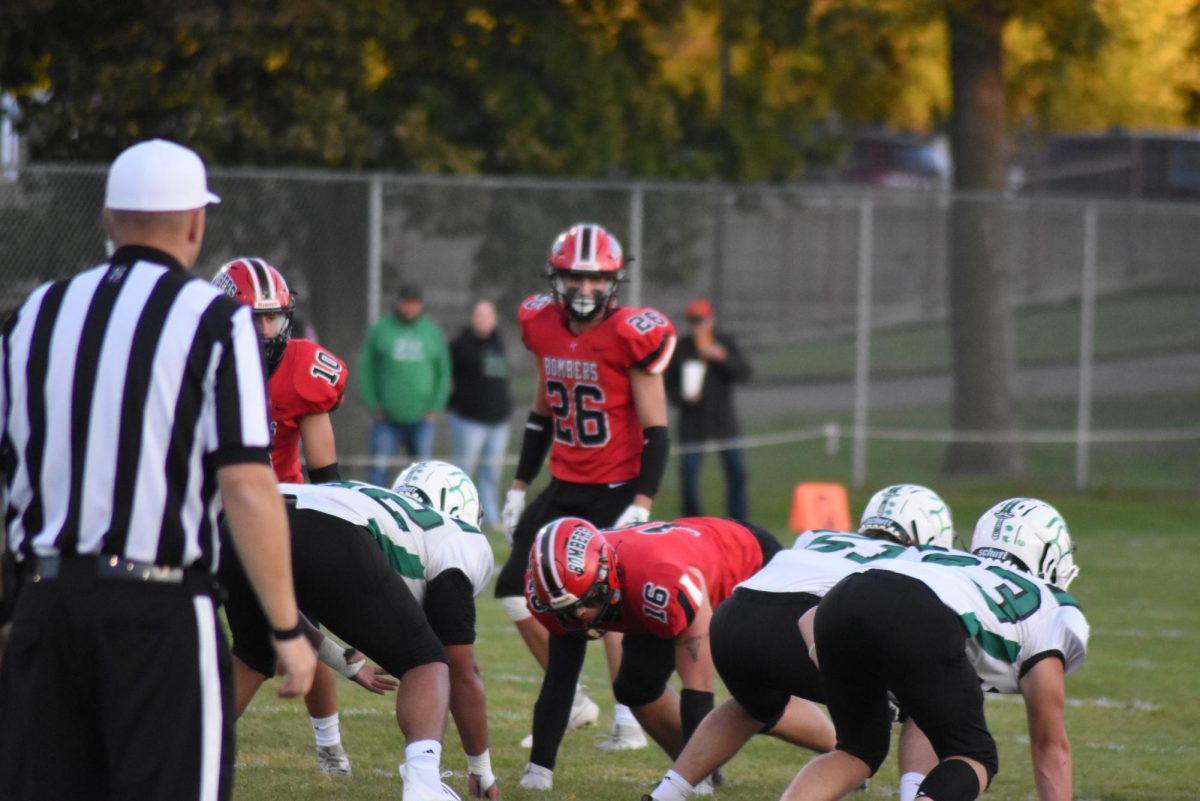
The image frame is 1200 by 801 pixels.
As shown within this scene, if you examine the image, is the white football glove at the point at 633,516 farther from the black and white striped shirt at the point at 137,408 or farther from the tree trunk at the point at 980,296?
the tree trunk at the point at 980,296

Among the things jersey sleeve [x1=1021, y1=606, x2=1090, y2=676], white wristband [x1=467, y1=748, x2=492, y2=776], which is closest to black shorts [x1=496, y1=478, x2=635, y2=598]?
white wristband [x1=467, y1=748, x2=492, y2=776]

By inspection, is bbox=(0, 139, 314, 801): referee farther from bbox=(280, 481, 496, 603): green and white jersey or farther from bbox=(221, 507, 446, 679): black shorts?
bbox=(280, 481, 496, 603): green and white jersey

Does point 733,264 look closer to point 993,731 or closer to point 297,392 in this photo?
point 993,731

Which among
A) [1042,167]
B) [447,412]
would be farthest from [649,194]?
[1042,167]

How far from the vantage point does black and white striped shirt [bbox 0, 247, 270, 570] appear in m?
3.22

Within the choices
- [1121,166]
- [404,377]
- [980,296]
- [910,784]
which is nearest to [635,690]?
[910,784]

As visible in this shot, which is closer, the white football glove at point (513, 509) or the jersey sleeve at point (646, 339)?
the jersey sleeve at point (646, 339)

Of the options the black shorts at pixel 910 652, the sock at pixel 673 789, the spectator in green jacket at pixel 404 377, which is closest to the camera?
the black shorts at pixel 910 652

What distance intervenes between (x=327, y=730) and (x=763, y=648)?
5.74 ft

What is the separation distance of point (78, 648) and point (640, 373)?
366 centimetres

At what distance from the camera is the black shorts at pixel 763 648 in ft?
15.7

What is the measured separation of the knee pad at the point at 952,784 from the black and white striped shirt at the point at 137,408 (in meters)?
1.97

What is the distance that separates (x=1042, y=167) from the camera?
2962 centimetres

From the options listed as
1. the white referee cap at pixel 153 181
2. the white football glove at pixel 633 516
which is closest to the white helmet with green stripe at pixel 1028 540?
the white football glove at pixel 633 516
